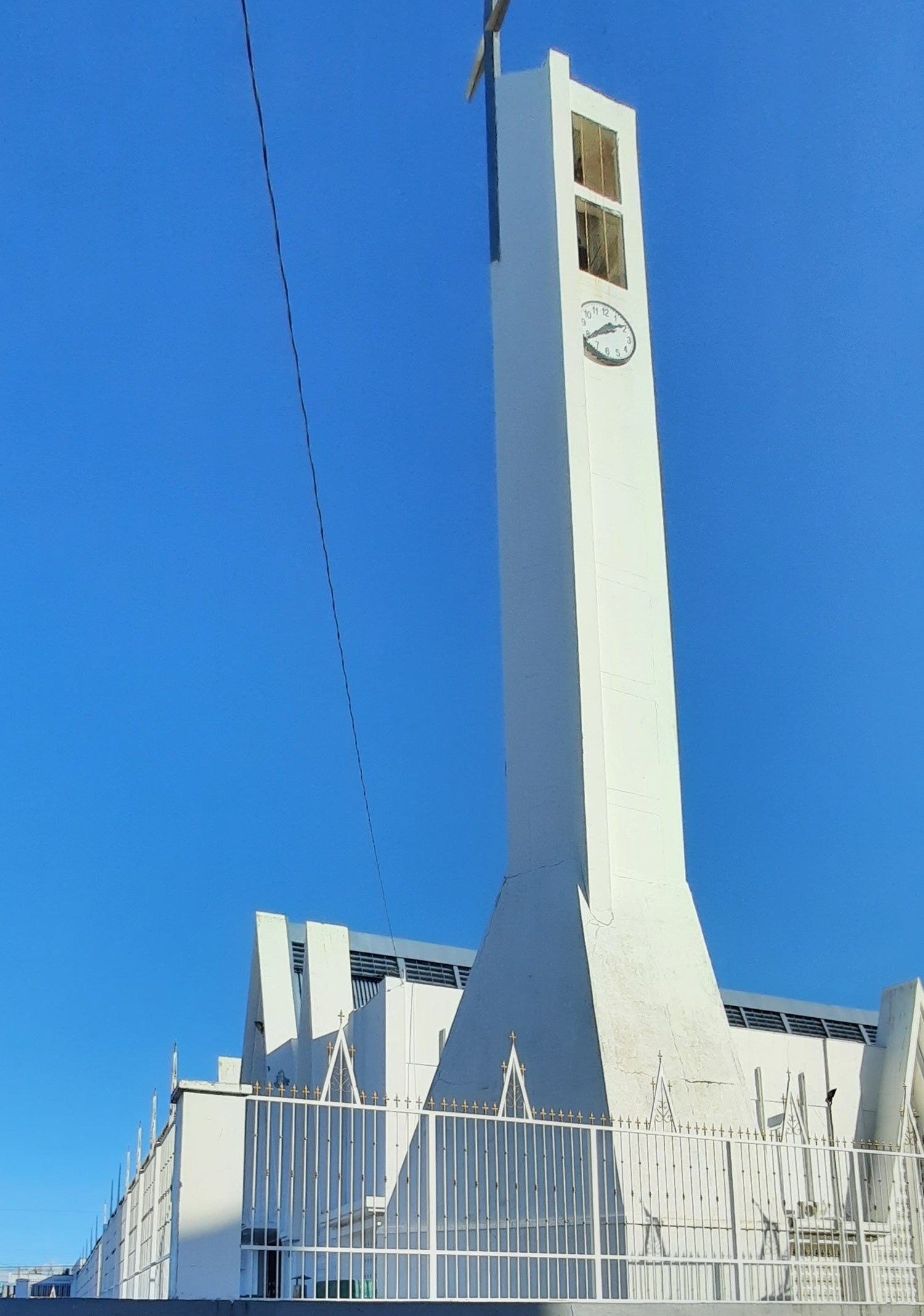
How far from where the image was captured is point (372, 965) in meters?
25.4

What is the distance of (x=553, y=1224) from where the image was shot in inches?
512

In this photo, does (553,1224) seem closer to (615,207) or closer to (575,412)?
(575,412)

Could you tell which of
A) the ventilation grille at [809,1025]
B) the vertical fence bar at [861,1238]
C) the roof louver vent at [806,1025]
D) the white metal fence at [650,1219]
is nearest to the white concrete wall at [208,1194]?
the white metal fence at [650,1219]

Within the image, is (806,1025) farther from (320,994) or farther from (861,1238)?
(861,1238)

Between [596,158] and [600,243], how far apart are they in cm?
160

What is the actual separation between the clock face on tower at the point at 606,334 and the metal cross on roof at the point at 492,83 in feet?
6.13

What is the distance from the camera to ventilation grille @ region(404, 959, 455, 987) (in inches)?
1013

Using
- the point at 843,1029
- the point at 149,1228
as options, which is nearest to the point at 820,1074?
the point at 843,1029

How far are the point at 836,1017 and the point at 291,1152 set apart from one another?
2468 centimetres

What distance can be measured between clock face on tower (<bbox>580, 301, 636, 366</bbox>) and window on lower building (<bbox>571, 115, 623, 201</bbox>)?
236 cm

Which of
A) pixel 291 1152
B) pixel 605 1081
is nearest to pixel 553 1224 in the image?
pixel 605 1081

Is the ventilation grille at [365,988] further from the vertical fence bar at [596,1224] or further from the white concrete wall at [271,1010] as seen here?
the vertical fence bar at [596,1224]

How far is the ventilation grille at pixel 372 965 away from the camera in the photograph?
2508cm

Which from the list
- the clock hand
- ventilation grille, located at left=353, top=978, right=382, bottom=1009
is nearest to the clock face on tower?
the clock hand
